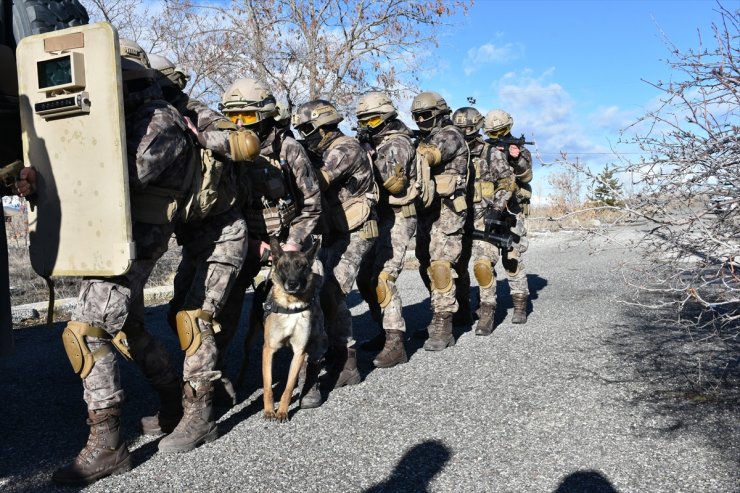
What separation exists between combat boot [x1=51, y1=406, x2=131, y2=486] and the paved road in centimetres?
9

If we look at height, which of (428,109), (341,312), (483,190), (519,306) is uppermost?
(428,109)

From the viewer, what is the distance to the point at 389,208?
21.9 ft

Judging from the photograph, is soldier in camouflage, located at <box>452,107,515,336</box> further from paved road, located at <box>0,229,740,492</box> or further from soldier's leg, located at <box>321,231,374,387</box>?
soldier's leg, located at <box>321,231,374,387</box>

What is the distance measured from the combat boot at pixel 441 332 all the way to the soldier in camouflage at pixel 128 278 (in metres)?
3.45

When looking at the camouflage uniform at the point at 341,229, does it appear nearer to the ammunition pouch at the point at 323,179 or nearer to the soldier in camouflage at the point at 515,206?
the ammunition pouch at the point at 323,179

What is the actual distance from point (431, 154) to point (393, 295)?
152 centimetres

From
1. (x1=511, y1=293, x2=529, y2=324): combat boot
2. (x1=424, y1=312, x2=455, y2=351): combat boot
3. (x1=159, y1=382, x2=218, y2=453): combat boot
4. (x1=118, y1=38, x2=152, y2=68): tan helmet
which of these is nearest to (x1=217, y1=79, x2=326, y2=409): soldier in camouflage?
(x1=118, y1=38, x2=152, y2=68): tan helmet

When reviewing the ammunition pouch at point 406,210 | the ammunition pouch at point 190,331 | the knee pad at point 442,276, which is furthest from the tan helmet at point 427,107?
the ammunition pouch at point 190,331

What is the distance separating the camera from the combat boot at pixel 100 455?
3711 mm

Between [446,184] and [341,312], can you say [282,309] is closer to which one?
[341,312]

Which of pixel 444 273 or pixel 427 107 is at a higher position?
pixel 427 107

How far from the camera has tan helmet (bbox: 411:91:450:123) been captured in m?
7.40

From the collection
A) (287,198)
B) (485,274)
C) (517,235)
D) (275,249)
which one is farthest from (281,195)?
(517,235)

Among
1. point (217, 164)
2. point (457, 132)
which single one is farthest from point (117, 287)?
point (457, 132)
